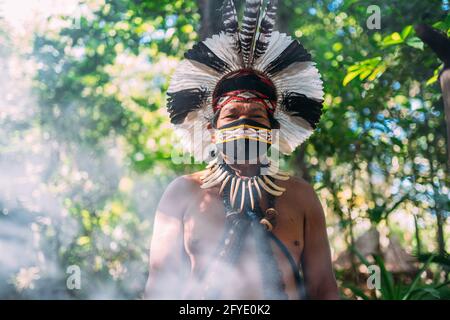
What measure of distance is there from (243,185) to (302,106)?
0.68 metres

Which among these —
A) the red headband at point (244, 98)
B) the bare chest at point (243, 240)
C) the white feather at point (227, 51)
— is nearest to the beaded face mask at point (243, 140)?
the red headband at point (244, 98)

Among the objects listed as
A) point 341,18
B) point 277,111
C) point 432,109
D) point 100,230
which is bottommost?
point 100,230

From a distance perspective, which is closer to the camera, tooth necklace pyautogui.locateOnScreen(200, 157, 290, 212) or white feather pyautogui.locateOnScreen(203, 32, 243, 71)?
tooth necklace pyautogui.locateOnScreen(200, 157, 290, 212)

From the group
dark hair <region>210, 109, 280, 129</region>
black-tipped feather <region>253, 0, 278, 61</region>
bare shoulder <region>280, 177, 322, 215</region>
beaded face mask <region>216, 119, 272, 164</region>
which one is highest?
black-tipped feather <region>253, 0, 278, 61</region>

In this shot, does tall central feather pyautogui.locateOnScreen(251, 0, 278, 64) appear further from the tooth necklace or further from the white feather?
Result: the tooth necklace

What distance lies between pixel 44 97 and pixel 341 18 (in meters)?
4.45

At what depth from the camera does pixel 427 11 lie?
4398 mm

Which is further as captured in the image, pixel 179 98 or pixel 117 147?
pixel 117 147

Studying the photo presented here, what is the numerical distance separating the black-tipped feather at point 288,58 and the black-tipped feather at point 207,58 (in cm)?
27

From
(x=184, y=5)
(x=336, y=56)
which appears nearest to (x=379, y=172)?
(x=336, y=56)

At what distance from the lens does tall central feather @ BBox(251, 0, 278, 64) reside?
261 centimetres

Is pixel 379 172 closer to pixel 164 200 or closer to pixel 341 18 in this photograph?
pixel 341 18

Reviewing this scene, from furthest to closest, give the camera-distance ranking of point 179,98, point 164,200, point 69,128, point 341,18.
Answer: point 69,128 < point 341,18 < point 179,98 < point 164,200

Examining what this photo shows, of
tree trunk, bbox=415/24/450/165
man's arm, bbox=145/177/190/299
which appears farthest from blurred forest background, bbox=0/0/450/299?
man's arm, bbox=145/177/190/299
